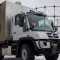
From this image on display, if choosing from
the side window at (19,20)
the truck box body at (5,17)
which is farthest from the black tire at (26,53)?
the truck box body at (5,17)

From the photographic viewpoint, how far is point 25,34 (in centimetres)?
1243

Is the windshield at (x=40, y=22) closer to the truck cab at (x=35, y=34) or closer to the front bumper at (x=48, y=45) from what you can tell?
the truck cab at (x=35, y=34)

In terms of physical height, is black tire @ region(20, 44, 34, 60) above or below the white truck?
below

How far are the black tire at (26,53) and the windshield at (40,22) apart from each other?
994mm

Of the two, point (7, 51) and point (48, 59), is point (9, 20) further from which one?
point (48, 59)

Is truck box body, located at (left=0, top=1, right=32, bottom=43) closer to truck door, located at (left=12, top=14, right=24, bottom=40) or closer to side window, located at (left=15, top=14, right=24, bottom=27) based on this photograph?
truck door, located at (left=12, top=14, right=24, bottom=40)

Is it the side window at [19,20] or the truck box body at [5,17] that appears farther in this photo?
the truck box body at [5,17]

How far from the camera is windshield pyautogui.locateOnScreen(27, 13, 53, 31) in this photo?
1230 centimetres

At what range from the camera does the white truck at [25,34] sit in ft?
38.5

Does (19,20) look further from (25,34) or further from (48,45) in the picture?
(48,45)

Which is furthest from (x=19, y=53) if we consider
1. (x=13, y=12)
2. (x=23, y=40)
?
(x=13, y=12)

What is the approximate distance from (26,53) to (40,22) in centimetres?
178

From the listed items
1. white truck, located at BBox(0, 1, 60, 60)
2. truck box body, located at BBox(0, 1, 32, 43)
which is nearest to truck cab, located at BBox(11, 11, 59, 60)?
white truck, located at BBox(0, 1, 60, 60)

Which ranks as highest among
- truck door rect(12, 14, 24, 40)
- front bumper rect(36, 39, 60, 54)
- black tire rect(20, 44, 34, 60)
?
truck door rect(12, 14, 24, 40)
